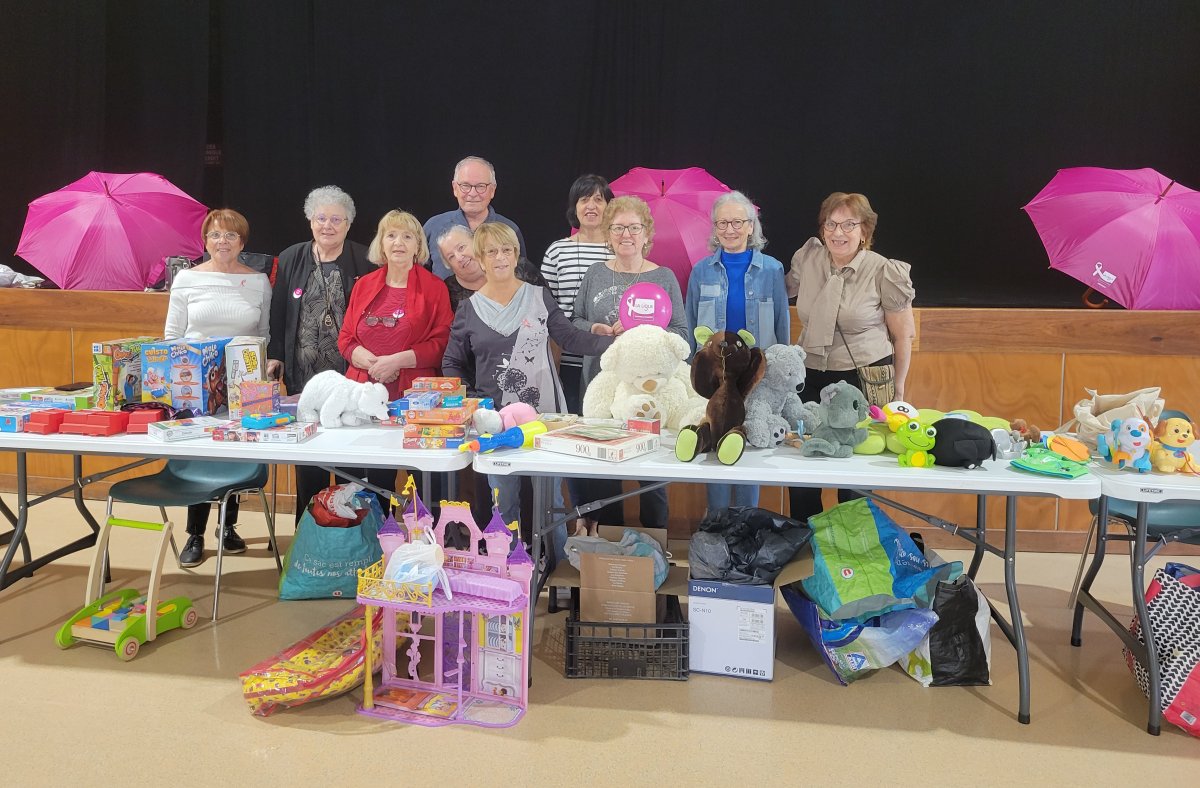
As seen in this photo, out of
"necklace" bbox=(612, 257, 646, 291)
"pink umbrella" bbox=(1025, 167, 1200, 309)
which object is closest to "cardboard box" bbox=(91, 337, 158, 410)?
"necklace" bbox=(612, 257, 646, 291)

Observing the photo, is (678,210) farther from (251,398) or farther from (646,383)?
(251,398)

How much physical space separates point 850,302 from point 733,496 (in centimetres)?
85

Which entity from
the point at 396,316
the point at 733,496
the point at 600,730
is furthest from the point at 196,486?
the point at 733,496

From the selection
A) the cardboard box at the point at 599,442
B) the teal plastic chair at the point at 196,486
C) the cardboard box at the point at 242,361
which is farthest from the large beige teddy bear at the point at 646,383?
the teal plastic chair at the point at 196,486

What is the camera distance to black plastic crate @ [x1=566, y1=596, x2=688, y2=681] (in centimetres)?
278

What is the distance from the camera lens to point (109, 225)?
13.7ft

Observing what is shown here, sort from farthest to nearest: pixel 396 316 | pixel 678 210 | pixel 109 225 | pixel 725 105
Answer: pixel 725 105 → pixel 109 225 → pixel 678 210 → pixel 396 316

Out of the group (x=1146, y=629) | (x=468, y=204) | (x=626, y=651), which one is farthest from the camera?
(x=468, y=204)

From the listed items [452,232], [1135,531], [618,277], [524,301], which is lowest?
[1135,531]

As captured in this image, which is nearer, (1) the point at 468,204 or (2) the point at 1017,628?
(2) the point at 1017,628

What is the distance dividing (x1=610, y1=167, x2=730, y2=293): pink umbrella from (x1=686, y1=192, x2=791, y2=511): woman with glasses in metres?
0.34

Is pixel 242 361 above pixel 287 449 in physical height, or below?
above

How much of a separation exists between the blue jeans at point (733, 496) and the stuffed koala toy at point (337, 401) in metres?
1.30

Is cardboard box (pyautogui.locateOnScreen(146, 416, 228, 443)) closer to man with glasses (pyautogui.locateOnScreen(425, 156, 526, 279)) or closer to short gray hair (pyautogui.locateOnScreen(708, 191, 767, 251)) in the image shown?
man with glasses (pyautogui.locateOnScreen(425, 156, 526, 279))
